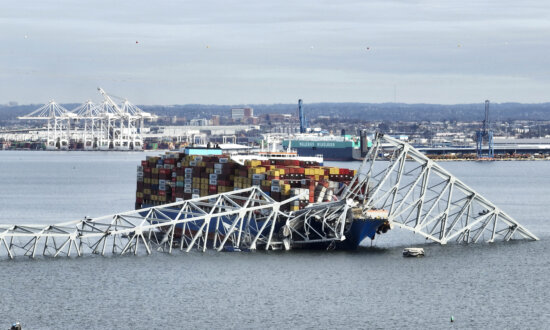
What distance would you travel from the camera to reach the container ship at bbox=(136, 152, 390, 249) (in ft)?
223

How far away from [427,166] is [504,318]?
2135 cm

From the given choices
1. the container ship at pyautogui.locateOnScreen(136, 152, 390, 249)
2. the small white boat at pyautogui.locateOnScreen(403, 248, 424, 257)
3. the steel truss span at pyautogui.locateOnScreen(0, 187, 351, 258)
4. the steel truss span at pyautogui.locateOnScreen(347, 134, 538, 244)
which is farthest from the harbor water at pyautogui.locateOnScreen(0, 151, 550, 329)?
the container ship at pyautogui.locateOnScreen(136, 152, 390, 249)

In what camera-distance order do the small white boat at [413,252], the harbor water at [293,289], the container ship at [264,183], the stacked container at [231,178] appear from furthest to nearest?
the stacked container at [231,178] < the container ship at [264,183] < the small white boat at [413,252] < the harbor water at [293,289]

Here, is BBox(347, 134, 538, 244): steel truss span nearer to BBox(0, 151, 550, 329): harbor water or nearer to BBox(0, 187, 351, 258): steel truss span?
BBox(0, 151, 550, 329): harbor water

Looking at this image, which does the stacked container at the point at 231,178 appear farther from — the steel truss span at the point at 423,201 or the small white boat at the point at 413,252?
the small white boat at the point at 413,252

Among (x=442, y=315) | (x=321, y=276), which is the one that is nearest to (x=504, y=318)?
(x=442, y=315)

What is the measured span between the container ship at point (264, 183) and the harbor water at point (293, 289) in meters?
2.22

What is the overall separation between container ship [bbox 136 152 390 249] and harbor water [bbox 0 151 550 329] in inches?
87.4

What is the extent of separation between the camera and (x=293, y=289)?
182 feet

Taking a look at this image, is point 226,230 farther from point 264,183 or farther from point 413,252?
point 413,252

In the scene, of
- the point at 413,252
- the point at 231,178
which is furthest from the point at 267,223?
the point at 231,178

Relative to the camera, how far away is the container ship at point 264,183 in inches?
2677

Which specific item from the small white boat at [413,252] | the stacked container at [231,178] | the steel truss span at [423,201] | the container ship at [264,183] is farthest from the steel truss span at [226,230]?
the small white boat at [413,252]

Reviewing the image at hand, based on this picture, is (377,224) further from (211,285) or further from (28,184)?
A: (28,184)
